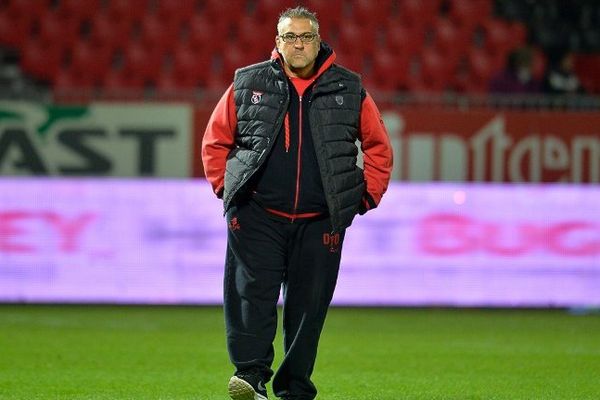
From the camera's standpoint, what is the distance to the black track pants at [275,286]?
18.0 feet

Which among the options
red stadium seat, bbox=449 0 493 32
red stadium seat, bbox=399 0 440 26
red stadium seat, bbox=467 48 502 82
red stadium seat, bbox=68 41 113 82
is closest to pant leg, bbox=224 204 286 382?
red stadium seat, bbox=68 41 113 82

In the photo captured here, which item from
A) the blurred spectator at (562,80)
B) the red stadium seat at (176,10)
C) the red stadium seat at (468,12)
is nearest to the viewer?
the blurred spectator at (562,80)

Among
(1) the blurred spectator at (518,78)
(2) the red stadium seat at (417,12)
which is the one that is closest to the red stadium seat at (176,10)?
(2) the red stadium seat at (417,12)

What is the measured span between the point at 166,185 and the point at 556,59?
5.30m

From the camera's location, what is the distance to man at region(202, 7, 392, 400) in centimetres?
538

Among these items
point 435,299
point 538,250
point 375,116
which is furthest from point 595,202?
point 375,116

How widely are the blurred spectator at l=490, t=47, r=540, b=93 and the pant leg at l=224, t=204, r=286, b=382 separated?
7887mm

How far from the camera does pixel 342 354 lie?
815cm

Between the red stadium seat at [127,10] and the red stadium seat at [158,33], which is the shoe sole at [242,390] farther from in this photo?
the red stadium seat at [127,10]

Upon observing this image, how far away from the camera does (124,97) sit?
12180 mm

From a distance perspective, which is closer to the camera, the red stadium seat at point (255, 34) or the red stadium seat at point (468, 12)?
the red stadium seat at point (255, 34)

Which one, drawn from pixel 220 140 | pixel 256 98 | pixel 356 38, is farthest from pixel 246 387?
pixel 356 38

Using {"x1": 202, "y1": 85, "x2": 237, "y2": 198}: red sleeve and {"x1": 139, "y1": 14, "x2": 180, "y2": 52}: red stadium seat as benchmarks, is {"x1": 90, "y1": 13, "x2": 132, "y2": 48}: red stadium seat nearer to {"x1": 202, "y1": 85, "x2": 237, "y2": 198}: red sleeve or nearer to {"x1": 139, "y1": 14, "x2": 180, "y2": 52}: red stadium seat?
{"x1": 139, "y1": 14, "x2": 180, "y2": 52}: red stadium seat

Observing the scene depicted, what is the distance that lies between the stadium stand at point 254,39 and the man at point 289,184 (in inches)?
328
